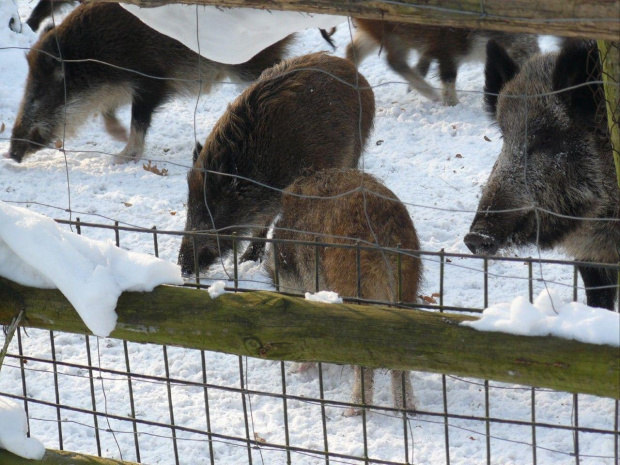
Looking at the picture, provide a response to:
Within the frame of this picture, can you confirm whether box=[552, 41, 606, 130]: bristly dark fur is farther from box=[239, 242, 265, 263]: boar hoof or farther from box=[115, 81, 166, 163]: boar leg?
box=[115, 81, 166, 163]: boar leg

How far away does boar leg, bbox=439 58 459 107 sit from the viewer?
8.38 m

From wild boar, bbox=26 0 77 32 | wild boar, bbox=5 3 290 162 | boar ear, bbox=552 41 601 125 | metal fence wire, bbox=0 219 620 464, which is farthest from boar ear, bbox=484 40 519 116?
wild boar, bbox=26 0 77 32

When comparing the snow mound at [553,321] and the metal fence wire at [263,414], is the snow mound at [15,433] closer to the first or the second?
the metal fence wire at [263,414]

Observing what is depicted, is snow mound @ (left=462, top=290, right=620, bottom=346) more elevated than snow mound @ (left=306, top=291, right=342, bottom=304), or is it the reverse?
snow mound @ (left=462, top=290, right=620, bottom=346)

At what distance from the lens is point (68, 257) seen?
2.63 metres

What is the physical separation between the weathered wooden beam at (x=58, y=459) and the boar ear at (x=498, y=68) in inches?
108

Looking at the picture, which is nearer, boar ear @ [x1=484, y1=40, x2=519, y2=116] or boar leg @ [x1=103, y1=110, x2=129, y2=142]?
boar ear @ [x1=484, y1=40, x2=519, y2=116]

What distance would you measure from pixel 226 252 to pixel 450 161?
228 centimetres

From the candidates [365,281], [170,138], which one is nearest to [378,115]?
[170,138]

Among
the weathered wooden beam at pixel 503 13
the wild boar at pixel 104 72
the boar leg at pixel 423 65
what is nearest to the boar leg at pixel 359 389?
the weathered wooden beam at pixel 503 13

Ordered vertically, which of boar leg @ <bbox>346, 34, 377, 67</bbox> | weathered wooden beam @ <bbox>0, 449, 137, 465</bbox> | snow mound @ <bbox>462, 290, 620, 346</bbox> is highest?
snow mound @ <bbox>462, 290, 620, 346</bbox>

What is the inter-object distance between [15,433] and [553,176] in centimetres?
270

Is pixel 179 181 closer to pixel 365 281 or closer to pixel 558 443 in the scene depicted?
pixel 365 281

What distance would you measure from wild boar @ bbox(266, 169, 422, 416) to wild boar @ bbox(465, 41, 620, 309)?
367mm
